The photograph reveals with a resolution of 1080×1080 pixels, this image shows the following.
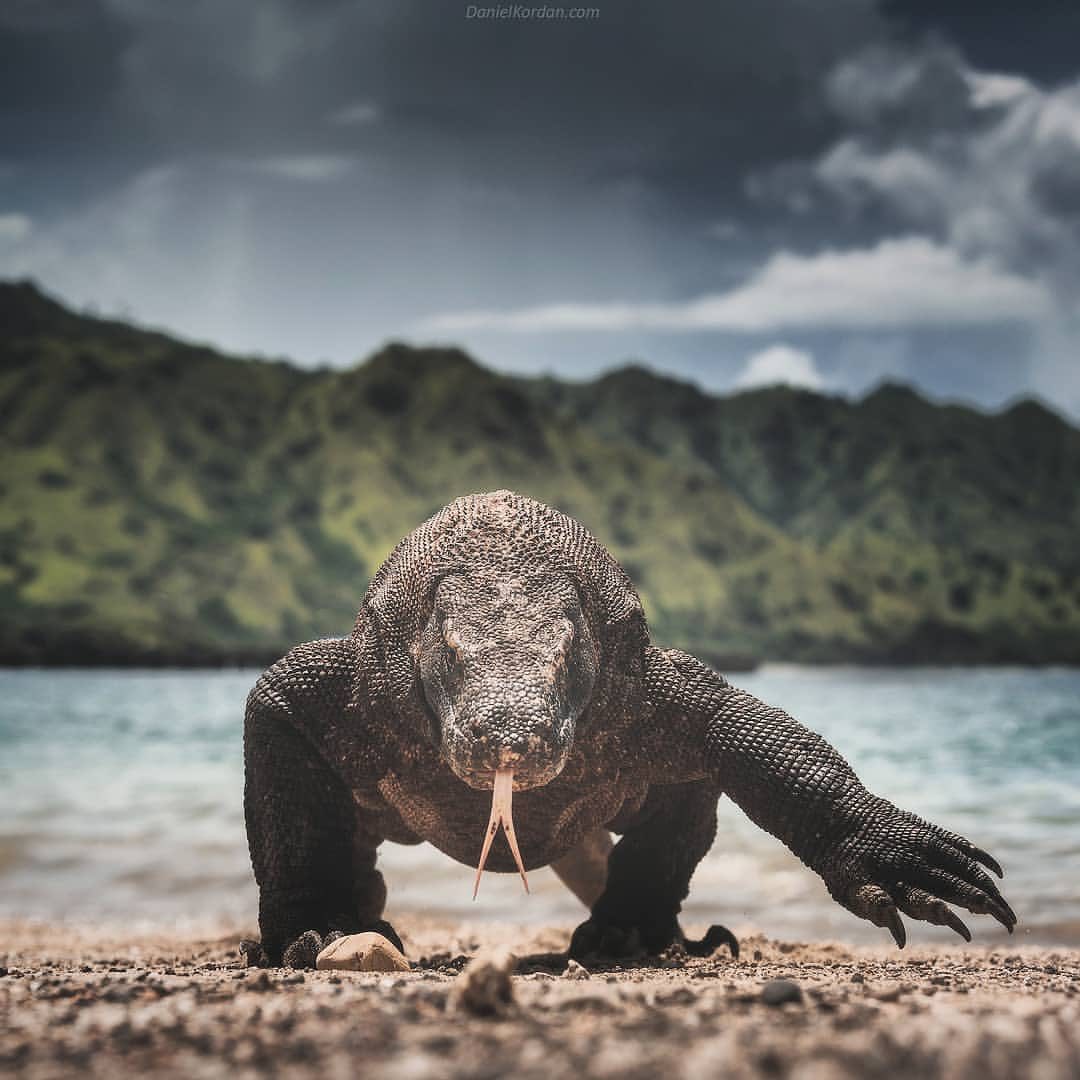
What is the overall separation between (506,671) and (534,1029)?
161 cm

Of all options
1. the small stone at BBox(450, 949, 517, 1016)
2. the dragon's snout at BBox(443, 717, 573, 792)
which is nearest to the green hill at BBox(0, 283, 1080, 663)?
the dragon's snout at BBox(443, 717, 573, 792)

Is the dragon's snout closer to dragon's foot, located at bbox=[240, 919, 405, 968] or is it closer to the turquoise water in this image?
dragon's foot, located at bbox=[240, 919, 405, 968]

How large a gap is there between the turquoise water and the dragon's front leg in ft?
13.1

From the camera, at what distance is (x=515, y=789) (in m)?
5.41

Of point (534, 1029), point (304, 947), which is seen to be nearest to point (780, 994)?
point (534, 1029)

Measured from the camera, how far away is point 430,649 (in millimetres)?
5477

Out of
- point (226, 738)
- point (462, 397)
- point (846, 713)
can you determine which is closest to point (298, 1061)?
point (226, 738)

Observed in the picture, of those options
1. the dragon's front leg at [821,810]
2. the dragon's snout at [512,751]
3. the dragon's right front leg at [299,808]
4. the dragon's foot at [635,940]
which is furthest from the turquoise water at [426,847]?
the dragon's snout at [512,751]

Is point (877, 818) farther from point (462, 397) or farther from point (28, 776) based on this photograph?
point (462, 397)

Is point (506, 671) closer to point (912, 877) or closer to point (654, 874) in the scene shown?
point (912, 877)

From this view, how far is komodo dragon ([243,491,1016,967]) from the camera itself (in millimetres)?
5492

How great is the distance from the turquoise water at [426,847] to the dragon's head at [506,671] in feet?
16.4

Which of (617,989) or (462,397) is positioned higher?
(462,397)

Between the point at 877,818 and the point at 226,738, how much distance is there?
2693cm
